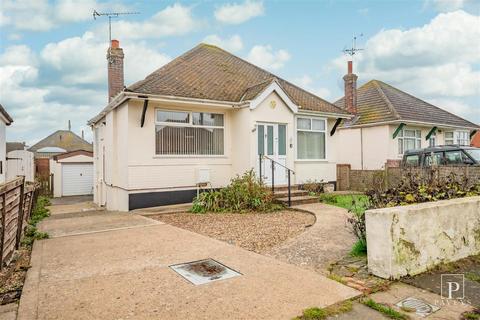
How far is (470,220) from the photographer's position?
490cm

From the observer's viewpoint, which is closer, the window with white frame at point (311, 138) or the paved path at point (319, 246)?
the paved path at point (319, 246)

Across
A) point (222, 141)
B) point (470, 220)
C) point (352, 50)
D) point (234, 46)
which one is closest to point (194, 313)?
point (470, 220)

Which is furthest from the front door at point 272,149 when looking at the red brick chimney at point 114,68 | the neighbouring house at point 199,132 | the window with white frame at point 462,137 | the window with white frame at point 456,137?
the window with white frame at point 462,137

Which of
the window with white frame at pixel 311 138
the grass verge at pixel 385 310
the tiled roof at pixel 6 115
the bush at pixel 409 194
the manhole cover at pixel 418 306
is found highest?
the tiled roof at pixel 6 115

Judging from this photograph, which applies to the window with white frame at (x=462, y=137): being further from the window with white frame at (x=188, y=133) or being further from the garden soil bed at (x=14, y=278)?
the garden soil bed at (x=14, y=278)

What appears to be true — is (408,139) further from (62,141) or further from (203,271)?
(62,141)

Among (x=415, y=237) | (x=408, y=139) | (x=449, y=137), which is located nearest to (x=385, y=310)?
(x=415, y=237)

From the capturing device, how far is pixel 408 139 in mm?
17891

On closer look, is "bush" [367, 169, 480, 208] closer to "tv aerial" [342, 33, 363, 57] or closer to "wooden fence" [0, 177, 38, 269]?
"wooden fence" [0, 177, 38, 269]

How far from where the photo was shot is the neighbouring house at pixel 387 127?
17.0 meters

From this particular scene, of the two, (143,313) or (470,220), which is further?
(470,220)

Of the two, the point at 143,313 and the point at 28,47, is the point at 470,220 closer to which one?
the point at 143,313

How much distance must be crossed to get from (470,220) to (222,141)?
28.4 feet

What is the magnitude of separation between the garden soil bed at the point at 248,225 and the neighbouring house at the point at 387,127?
10.0 meters
